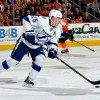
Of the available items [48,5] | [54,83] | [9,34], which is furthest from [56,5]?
[54,83]

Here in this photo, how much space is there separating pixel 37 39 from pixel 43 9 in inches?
228

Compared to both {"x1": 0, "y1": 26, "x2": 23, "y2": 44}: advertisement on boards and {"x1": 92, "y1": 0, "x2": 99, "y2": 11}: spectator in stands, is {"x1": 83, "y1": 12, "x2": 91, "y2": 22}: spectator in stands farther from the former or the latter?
{"x1": 0, "y1": 26, "x2": 23, "y2": 44}: advertisement on boards

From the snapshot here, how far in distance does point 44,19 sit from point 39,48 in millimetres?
407

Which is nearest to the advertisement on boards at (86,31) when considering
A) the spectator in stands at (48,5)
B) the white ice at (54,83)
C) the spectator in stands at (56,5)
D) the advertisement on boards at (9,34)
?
the spectator in stands at (56,5)

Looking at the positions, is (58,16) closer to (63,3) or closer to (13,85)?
(13,85)

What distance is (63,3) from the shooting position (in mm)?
11242

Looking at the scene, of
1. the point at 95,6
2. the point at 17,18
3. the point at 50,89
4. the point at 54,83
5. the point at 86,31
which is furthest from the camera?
the point at 95,6

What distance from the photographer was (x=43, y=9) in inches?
429

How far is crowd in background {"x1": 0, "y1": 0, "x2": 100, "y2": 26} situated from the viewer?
10297 millimetres

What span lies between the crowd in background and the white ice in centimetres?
252

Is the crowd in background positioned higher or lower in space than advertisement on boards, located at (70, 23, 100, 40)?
higher

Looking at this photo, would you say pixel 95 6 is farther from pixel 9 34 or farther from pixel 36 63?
pixel 36 63

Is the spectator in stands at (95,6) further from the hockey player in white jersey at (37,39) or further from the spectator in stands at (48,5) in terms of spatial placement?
the hockey player in white jersey at (37,39)

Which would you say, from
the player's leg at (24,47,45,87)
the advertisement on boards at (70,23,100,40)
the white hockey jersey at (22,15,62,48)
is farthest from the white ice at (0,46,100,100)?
the advertisement on boards at (70,23,100,40)
